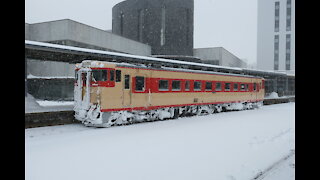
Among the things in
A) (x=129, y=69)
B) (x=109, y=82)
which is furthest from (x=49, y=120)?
(x=129, y=69)

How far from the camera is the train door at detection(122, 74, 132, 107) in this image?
1334 cm

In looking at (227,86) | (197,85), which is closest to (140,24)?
(227,86)

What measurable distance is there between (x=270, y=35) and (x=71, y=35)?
52.4m

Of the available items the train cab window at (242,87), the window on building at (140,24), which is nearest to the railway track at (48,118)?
the train cab window at (242,87)

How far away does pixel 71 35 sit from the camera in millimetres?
28000

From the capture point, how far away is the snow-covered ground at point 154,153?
246 inches

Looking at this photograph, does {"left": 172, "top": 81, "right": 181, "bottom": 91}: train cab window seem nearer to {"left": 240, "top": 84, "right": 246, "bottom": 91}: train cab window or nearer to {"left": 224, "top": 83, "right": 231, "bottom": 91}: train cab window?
{"left": 224, "top": 83, "right": 231, "bottom": 91}: train cab window

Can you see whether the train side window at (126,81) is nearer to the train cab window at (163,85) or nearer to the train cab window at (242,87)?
the train cab window at (163,85)

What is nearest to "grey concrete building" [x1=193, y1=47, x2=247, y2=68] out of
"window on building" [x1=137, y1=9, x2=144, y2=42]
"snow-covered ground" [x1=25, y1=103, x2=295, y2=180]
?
"window on building" [x1=137, y1=9, x2=144, y2=42]

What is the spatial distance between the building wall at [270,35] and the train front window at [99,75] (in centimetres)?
5918

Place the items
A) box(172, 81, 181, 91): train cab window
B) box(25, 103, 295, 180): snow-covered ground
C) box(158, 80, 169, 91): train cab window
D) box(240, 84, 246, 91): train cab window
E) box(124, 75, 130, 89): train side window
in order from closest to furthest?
box(25, 103, 295, 180): snow-covered ground
box(124, 75, 130, 89): train side window
box(158, 80, 169, 91): train cab window
box(172, 81, 181, 91): train cab window
box(240, 84, 246, 91): train cab window

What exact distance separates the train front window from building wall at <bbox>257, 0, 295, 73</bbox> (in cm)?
5918
